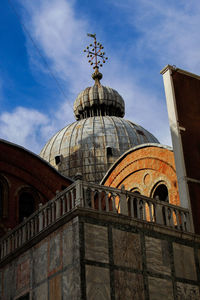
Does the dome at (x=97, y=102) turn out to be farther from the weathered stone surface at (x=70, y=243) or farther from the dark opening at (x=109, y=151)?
the weathered stone surface at (x=70, y=243)

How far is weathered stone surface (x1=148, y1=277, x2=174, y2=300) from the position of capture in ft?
45.4

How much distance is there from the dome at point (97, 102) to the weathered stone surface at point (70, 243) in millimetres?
33562

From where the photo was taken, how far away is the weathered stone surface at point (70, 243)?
518 inches

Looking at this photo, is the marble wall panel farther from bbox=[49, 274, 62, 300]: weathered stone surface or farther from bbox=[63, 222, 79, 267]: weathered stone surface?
bbox=[63, 222, 79, 267]: weathered stone surface

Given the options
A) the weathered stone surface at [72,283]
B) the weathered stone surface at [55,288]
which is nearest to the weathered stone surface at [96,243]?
the weathered stone surface at [72,283]

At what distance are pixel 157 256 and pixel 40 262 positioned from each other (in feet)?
9.45

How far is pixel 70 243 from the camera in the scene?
13406mm

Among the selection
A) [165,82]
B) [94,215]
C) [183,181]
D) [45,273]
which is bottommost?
[45,273]

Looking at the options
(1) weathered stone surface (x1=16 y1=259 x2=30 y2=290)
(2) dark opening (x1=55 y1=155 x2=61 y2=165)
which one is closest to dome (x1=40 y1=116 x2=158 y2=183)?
(2) dark opening (x1=55 y1=155 x2=61 y2=165)

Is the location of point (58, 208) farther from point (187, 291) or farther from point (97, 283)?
point (187, 291)

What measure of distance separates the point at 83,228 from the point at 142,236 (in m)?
1.75

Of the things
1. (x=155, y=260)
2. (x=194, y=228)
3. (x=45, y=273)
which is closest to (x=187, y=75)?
(x=194, y=228)

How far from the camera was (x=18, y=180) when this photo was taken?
22.0 metres

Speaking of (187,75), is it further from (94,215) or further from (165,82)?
(94,215)
